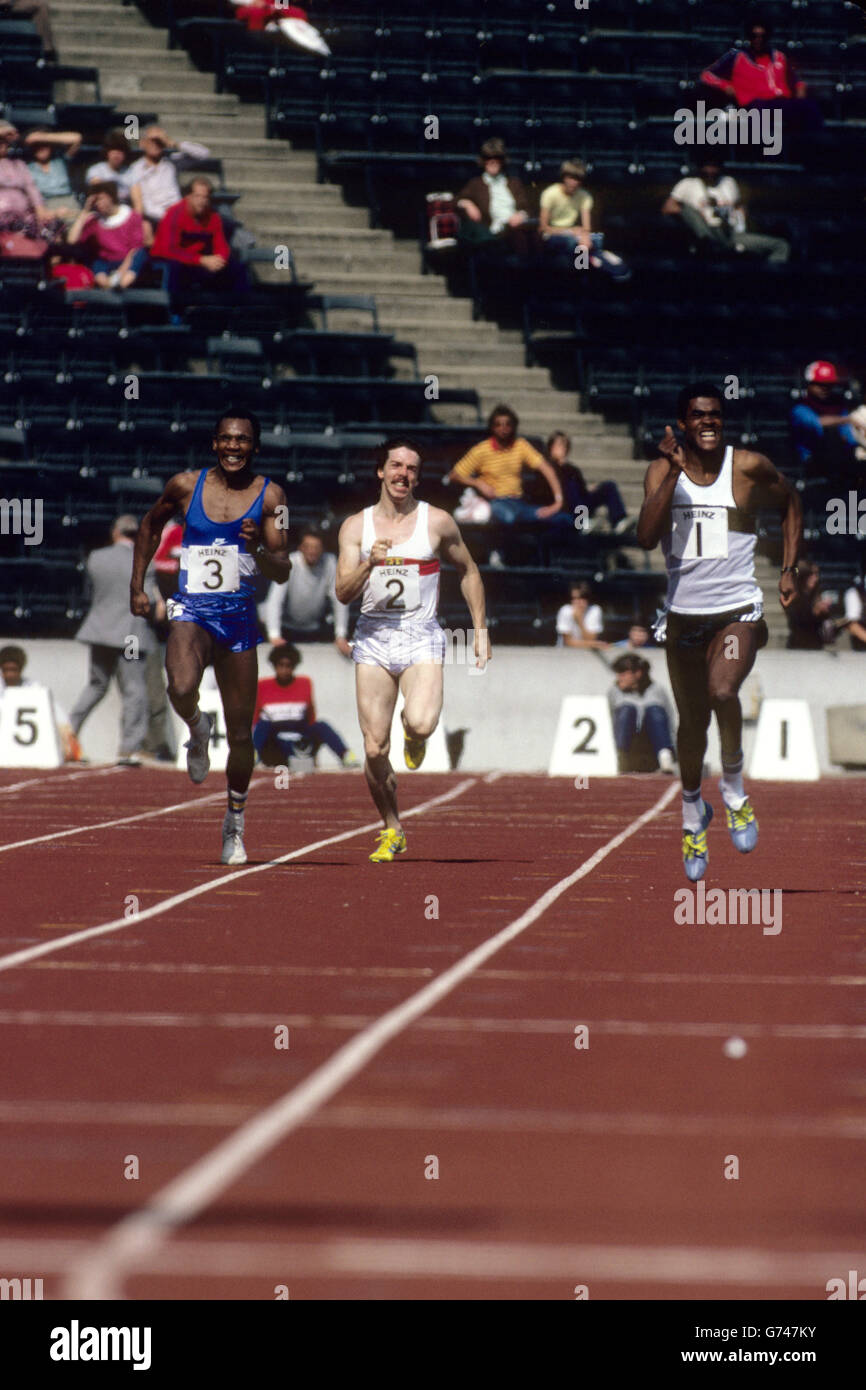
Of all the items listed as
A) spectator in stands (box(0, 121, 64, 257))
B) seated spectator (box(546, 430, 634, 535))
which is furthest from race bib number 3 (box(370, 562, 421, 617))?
spectator in stands (box(0, 121, 64, 257))

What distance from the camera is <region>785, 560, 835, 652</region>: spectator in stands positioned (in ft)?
77.2

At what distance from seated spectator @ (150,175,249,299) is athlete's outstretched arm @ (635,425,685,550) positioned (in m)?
14.2

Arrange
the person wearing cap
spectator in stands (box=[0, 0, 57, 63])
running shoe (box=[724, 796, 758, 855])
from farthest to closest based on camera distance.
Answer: spectator in stands (box=[0, 0, 57, 63]) → the person wearing cap → running shoe (box=[724, 796, 758, 855])

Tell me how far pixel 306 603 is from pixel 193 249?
4415mm

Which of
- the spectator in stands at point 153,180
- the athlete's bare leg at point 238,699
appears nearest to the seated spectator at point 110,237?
the spectator in stands at point 153,180

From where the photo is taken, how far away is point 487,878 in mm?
12305

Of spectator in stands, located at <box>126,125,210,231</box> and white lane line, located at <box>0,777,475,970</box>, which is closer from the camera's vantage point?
white lane line, located at <box>0,777,475,970</box>

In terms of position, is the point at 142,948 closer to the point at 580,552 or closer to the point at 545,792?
the point at 545,792

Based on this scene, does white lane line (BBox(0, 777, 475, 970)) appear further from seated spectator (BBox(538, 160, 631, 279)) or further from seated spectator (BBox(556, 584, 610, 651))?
seated spectator (BBox(538, 160, 631, 279))

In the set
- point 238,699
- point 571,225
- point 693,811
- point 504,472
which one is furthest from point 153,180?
point 693,811

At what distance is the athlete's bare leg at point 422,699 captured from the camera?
12508 millimetres

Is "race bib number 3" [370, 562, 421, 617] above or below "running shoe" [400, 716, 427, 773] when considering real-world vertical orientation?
above

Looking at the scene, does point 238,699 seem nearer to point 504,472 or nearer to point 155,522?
point 155,522
